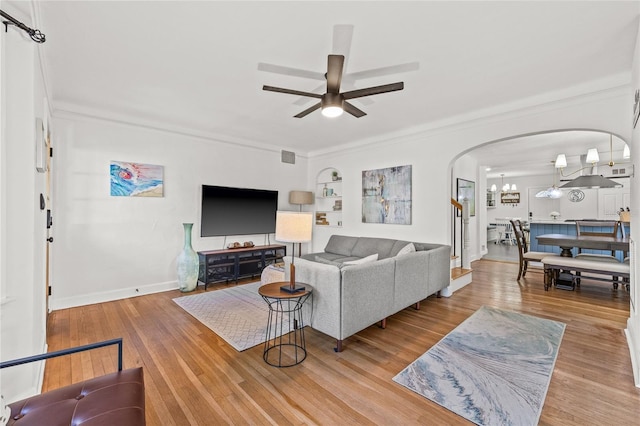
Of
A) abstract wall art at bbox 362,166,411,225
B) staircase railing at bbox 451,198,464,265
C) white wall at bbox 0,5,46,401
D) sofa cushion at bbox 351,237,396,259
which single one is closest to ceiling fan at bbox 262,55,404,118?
white wall at bbox 0,5,46,401

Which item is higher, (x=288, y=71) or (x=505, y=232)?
(x=288, y=71)

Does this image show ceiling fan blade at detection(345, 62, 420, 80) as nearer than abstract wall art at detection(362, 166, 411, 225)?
Yes

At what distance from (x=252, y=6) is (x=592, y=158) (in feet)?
19.1

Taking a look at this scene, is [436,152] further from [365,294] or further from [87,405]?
[87,405]

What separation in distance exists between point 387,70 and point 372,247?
10.3 ft

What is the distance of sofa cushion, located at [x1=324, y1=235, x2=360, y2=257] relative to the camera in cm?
548

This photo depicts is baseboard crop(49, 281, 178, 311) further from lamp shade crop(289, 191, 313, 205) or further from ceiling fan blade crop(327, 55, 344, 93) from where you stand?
ceiling fan blade crop(327, 55, 344, 93)

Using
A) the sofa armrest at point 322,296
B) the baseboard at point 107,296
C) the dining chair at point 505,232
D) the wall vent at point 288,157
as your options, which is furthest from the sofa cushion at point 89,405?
the dining chair at point 505,232

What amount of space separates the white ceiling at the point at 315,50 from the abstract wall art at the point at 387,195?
4.28 feet

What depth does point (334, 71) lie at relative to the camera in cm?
221

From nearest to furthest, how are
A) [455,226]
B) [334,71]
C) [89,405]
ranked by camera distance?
[89,405], [334,71], [455,226]

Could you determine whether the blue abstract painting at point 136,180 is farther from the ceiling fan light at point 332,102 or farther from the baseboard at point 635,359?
the baseboard at point 635,359

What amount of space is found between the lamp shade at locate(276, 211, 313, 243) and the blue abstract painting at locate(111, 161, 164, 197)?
290 centimetres

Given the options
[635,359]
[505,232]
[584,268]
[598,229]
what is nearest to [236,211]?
[635,359]
